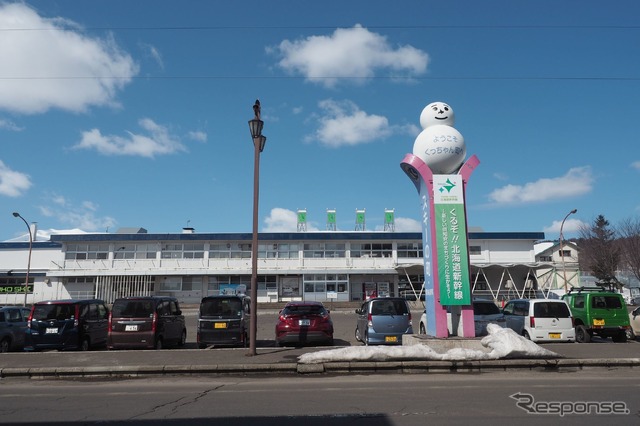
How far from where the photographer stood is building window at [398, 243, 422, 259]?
45.2 meters

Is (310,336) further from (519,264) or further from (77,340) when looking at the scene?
(519,264)

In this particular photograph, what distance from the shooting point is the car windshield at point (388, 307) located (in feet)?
48.5

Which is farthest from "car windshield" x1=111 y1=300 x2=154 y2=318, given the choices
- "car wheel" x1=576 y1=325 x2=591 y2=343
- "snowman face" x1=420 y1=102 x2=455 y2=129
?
"car wheel" x1=576 y1=325 x2=591 y2=343

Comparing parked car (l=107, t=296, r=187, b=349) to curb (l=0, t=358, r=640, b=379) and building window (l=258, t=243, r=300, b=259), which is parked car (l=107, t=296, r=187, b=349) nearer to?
curb (l=0, t=358, r=640, b=379)

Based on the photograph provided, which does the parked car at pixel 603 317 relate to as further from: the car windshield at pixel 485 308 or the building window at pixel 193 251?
the building window at pixel 193 251

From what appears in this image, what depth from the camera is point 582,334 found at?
16938 mm

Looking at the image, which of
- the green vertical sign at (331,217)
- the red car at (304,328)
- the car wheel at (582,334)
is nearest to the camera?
the red car at (304,328)

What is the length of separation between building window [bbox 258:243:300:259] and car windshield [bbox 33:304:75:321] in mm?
29849

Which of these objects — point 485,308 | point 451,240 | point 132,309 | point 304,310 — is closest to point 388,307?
point 304,310

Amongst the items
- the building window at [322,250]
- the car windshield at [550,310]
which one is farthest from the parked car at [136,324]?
the building window at [322,250]

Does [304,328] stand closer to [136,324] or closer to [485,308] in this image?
[136,324]

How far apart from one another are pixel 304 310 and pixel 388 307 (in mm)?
2641

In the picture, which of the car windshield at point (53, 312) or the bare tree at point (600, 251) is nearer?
the car windshield at point (53, 312)

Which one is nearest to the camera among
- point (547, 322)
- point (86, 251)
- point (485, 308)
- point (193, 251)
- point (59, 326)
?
point (59, 326)
